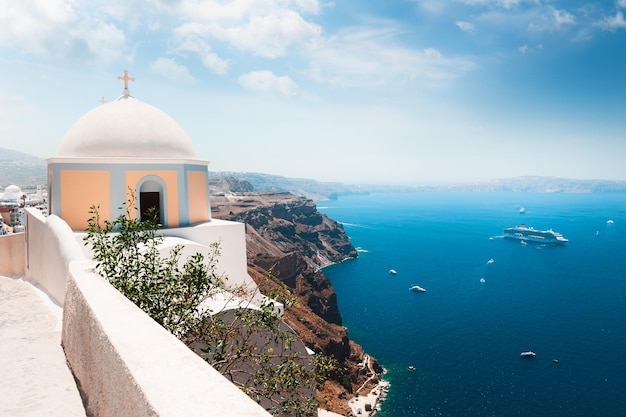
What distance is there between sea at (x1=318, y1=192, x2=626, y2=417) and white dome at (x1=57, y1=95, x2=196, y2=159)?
26001 mm

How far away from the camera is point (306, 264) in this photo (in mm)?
56688

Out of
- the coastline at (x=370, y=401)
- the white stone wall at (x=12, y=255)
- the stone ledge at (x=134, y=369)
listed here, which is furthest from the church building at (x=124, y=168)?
the coastline at (x=370, y=401)

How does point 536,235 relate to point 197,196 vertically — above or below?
below

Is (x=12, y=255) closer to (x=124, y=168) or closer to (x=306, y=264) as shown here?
(x=124, y=168)

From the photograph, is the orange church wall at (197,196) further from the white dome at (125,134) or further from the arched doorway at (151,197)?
the arched doorway at (151,197)

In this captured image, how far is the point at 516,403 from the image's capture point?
99.9 feet

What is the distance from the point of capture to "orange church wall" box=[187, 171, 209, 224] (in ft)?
45.0

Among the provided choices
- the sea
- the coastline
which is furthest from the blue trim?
the sea

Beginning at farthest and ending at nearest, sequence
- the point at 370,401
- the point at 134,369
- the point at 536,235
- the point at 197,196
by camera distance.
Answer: the point at 536,235
the point at 370,401
the point at 197,196
the point at 134,369

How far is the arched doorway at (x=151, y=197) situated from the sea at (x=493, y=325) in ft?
81.3

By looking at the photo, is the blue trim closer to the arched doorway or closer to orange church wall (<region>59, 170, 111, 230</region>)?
the arched doorway

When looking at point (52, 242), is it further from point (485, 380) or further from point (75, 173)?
point (485, 380)

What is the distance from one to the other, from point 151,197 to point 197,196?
57.6 inches

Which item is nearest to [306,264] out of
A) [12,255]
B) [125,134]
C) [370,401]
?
[370,401]
